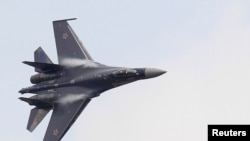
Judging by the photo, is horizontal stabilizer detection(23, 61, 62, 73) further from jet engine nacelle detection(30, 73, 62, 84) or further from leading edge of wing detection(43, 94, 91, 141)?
leading edge of wing detection(43, 94, 91, 141)

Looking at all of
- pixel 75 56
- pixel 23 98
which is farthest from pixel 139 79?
pixel 23 98

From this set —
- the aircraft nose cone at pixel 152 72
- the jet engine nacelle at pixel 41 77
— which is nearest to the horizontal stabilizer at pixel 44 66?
the jet engine nacelle at pixel 41 77

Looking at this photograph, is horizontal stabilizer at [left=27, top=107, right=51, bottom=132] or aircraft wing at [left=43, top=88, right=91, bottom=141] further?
horizontal stabilizer at [left=27, top=107, right=51, bottom=132]

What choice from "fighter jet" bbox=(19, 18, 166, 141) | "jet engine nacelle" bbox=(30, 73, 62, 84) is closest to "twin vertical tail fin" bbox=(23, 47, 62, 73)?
"fighter jet" bbox=(19, 18, 166, 141)

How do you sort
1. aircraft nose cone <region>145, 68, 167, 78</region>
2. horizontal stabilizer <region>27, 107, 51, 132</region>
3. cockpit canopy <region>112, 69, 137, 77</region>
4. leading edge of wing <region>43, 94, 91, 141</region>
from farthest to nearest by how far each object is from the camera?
horizontal stabilizer <region>27, 107, 51, 132</region>, leading edge of wing <region>43, 94, 91, 141</region>, cockpit canopy <region>112, 69, 137, 77</region>, aircraft nose cone <region>145, 68, 167, 78</region>

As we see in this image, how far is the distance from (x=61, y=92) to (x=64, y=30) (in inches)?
309

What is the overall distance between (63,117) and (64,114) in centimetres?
34

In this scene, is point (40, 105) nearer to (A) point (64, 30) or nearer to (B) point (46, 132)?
(B) point (46, 132)

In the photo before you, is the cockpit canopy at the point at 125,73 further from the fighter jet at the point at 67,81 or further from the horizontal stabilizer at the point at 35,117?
the horizontal stabilizer at the point at 35,117

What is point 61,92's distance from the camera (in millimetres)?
66625

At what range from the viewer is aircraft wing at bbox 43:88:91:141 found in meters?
64.8

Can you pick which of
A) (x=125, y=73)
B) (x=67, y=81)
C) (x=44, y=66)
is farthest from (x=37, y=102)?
(x=125, y=73)

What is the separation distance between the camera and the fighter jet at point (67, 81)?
63.2 metres

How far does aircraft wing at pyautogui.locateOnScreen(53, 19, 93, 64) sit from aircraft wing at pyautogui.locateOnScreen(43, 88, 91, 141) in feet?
15.2
